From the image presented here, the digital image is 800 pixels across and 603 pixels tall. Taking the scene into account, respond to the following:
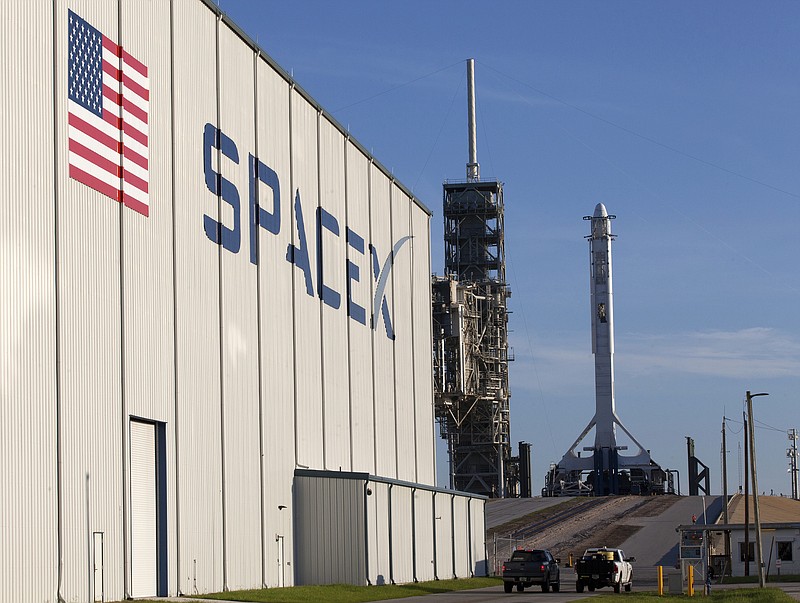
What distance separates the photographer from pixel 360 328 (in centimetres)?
5566

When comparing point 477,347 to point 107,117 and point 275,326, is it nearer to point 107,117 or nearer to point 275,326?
point 275,326

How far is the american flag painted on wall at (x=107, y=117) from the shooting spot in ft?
104

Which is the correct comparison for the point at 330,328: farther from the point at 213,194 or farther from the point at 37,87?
the point at 37,87

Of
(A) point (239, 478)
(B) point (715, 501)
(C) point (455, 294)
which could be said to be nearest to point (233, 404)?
(A) point (239, 478)

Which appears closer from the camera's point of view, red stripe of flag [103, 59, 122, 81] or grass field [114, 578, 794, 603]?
red stripe of flag [103, 59, 122, 81]

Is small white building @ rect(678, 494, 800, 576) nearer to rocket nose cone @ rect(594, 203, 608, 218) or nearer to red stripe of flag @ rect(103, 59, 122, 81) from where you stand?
red stripe of flag @ rect(103, 59, 122, 81)

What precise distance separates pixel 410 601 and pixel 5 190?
17.8m

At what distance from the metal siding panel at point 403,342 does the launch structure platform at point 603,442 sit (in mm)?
71837

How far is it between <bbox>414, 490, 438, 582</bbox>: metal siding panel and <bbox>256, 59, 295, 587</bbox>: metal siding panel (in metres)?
9.08

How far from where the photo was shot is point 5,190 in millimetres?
28484

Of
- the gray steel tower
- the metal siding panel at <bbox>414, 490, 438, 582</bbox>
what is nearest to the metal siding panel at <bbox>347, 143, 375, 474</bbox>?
the metal siding panel at <bbox>414, 490, 438, 582</bbox>

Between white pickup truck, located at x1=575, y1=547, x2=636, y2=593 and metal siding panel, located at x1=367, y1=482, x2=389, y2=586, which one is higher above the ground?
metal siding panel, located at x1=367, y1=482, x2=389, y2=586

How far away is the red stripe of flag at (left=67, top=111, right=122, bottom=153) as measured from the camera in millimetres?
31547

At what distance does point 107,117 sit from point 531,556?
80.3 feet
